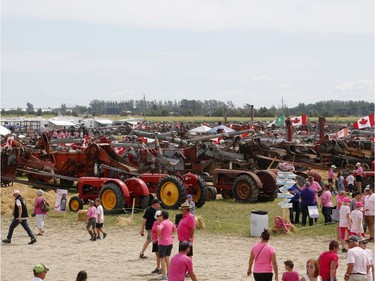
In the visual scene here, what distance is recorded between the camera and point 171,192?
73.7 feet

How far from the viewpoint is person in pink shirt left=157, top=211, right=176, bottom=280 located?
13219 millimetres

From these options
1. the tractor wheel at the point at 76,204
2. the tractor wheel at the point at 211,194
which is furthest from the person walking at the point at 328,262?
the tractor wheel at the point at 211,194

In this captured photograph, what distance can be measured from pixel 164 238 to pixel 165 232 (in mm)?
124

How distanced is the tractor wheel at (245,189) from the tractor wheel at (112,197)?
17.4ft

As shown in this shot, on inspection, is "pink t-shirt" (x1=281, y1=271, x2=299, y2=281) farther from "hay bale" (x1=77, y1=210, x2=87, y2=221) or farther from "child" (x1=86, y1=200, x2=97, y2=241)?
"hay bale" (x1=77, y1=210, x2=87, y2=221)

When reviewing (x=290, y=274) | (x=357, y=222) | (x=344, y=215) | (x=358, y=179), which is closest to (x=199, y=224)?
(x=344, y=215)

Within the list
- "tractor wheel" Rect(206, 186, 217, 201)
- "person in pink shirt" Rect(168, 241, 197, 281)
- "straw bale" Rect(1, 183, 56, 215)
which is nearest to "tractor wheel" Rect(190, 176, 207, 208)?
"tractor wheel" Rect(206, 186, 217, 201)

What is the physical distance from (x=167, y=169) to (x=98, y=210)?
37.4ft

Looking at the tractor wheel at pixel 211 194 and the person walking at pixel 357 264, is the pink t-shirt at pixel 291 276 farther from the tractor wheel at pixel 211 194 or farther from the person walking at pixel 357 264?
the tractor wheel at pixel 211 194

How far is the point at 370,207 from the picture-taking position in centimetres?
1706

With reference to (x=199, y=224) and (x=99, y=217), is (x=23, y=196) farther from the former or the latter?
(x=199, y=224)

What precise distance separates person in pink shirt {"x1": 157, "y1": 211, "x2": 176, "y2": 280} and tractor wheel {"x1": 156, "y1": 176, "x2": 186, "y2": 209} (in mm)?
8846

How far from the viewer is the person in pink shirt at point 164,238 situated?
1322 cm

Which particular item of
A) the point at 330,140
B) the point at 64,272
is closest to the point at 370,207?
the point at 64,272
